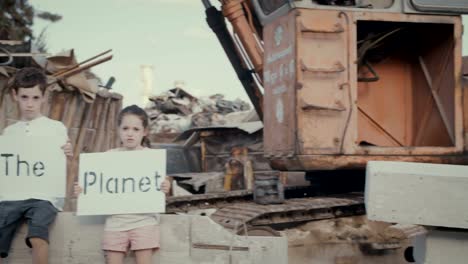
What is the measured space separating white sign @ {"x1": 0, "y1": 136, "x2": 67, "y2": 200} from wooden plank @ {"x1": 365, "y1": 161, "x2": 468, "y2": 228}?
6.86 ft

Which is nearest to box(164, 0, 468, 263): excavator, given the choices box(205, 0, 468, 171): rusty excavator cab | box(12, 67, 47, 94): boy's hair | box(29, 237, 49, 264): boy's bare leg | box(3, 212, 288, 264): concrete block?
box(205, 0, 468, 171): rusty excavator cab

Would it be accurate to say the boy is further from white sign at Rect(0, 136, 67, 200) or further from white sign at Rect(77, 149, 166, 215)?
white sign at Rect(77, 149, 166, 215)

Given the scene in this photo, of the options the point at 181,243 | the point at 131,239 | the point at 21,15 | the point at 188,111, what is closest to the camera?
the point at 131,239

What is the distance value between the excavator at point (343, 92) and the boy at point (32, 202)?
195 centimetres

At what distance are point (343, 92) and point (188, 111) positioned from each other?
14.4 meters

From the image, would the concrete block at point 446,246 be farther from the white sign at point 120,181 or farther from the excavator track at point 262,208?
the white sign at point 120,181

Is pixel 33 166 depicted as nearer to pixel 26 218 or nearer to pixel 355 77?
pixel 26 218

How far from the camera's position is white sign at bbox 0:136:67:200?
4.93m

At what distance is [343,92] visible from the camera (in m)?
7.08

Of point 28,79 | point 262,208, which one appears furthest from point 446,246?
point 28,79

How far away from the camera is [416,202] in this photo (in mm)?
5121

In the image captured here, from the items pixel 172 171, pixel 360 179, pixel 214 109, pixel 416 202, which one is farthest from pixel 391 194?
pixel 214 109

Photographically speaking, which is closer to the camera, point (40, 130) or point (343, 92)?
point (40, 130)

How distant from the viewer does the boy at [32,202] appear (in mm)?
4730
